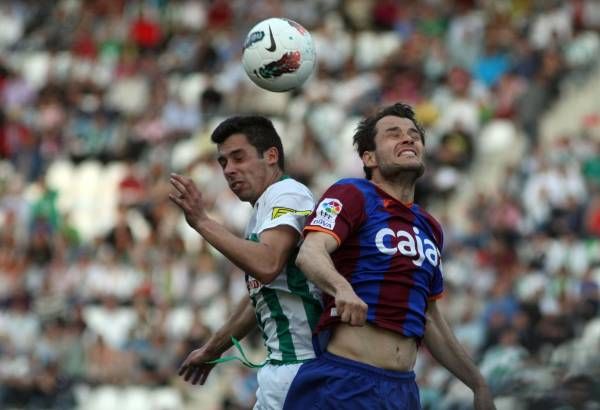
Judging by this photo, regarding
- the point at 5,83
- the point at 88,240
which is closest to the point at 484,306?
the point at 88,240

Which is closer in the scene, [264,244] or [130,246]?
[264,244]

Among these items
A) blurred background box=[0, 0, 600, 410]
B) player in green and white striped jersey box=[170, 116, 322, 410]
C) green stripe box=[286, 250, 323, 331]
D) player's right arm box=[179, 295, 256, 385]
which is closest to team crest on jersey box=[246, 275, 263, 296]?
player in green and white striped jersey box=[170, 116, 322, 410]

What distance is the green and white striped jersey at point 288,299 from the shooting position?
7246mm

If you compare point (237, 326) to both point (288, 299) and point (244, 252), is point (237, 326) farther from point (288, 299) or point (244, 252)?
point (244, 252)

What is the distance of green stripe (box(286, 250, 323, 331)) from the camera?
728 cm

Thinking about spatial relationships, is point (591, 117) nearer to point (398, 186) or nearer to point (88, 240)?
point (88, 240)

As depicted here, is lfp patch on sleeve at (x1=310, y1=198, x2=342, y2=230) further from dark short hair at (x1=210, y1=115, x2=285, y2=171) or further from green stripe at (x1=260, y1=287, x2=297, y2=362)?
dark short hair at (x1=210, y1=115, x2=285, y2=171)

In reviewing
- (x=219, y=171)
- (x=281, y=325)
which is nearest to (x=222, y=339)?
(x=281, y=325)

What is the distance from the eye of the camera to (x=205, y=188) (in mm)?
20016

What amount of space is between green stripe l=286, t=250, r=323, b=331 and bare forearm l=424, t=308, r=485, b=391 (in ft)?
2.20

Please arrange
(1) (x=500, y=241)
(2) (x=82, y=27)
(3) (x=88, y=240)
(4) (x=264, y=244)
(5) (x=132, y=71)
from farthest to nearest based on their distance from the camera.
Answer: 1. (2) (x=82, y=27)
2. (5) (x=132, y=71)
3. (3) (x=88, y=240)
4. (1) (x=500, y=241)
5. (4) (x=264, y=244)

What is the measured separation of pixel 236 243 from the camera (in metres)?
6.95

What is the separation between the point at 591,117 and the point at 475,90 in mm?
1680

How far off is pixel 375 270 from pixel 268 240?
1.77ft
